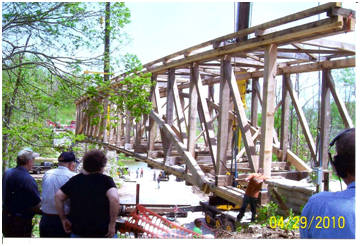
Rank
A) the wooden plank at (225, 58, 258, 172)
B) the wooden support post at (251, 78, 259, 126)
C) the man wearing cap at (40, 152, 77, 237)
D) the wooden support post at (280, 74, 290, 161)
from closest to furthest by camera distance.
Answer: the man wearing cap at (40, 152, 77, 237), the wooden plank at (225, 58, 258, 172), the wooden support post at (280, 74, 290, 161), the wooden support post at (251, 78, 259, 126)

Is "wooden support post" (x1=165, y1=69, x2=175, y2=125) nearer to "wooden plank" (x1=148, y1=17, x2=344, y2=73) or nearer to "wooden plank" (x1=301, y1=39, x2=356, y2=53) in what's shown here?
"wooden plank" (x1=148, y1=17, x2=344, y2=73)

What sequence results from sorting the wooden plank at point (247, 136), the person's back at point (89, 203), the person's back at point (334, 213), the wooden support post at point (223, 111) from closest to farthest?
the person's back at point (334, 213), the person's back at point (89, 203), the wooden plank at point (247, 136), the wooden support post at point (223, 111)

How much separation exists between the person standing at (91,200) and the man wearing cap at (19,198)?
0.71m

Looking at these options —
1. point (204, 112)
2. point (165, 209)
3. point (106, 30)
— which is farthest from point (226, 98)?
point (165, 209)

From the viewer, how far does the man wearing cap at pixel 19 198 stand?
3744mm

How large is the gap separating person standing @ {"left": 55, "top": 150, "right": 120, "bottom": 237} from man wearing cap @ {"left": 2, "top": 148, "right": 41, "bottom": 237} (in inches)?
28.1

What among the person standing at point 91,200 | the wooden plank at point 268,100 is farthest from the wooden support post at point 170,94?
the person standing at point 91,200

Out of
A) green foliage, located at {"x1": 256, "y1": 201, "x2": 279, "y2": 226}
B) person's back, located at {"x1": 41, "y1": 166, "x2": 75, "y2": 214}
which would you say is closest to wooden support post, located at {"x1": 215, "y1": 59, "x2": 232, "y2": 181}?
green foliage, located at {"x1": 256, "y1": 201, "x2": 279, "y2": 226}

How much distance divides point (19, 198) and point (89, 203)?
1.12 meters

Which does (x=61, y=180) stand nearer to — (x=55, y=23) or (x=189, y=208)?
(x=55, y=23)

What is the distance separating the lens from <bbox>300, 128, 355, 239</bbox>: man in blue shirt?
184 cm

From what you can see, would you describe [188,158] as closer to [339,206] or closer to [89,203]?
[89,203]

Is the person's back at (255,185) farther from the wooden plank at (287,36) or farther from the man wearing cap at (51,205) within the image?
the man wearing cap at (51,205)

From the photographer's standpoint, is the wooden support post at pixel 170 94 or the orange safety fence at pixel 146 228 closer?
the orange safety fence at pixel 146 228
